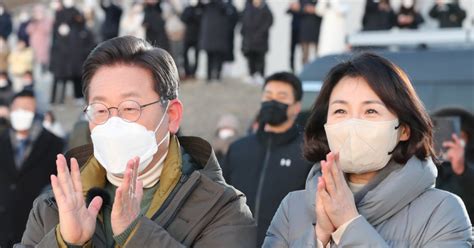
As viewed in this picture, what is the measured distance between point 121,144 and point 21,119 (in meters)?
5.46

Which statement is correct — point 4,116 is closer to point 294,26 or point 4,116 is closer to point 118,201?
point 118,201

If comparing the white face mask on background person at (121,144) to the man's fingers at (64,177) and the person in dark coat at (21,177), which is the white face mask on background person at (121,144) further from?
the person in dark coat at (21,177)

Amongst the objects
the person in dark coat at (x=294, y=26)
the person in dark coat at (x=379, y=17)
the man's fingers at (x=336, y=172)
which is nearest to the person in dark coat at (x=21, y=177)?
the man's fingers at (x=336, y=172)

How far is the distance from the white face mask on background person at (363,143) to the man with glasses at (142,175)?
38 centimetres

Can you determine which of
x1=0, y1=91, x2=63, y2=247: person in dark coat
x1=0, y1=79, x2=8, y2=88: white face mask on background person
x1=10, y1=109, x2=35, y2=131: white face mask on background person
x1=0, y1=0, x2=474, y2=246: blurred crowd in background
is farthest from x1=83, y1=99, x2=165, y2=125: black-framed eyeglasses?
x1=0, y1=79, x2=8, y2=88: white face mask on background person

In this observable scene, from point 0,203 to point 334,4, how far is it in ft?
38.8

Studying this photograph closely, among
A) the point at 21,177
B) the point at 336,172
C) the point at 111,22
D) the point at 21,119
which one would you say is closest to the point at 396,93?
the point at 336,172

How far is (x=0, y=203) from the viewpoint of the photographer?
26.6ft

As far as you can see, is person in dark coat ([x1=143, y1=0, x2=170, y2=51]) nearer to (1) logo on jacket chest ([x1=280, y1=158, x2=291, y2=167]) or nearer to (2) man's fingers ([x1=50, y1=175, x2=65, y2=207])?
(1) logo on jacket chest ([x1=280, y1=158, x2=291, y2=167])

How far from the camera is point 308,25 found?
19.2 metres

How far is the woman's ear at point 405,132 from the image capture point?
3646 mm

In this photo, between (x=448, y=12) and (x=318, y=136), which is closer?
(x=318, y=136)

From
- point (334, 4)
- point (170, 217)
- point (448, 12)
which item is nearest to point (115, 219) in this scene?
point (170, 217)

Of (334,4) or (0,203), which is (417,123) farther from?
(334,4)
